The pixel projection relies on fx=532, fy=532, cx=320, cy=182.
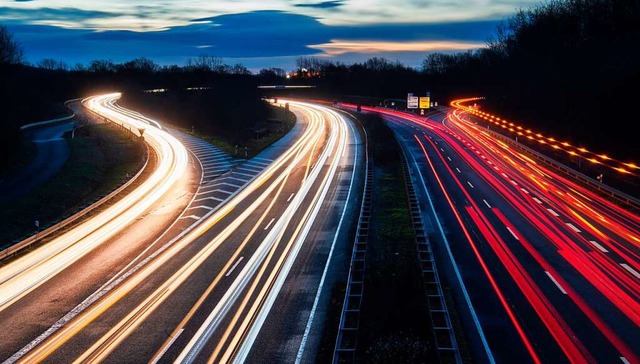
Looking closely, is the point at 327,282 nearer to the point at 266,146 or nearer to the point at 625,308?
the point at 625,308

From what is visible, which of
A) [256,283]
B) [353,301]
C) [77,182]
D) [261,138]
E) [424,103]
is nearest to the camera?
[353,301]

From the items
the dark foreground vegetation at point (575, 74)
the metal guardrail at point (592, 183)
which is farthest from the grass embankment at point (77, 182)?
the dark foreground vegetation at point (575, 74)

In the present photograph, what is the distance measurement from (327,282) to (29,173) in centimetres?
3370

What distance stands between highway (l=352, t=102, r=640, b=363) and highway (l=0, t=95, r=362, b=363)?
6.42 m

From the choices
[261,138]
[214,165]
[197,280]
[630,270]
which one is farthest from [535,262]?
[261,138]

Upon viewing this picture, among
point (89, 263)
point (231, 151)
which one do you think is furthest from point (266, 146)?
point (89, 263)

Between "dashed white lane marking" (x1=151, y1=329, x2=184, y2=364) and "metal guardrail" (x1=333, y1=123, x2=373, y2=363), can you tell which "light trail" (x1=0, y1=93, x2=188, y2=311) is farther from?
"metal guardrail" (x1=333, y1=123, x2=373, y2=363)

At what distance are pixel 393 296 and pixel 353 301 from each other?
5.29 ft

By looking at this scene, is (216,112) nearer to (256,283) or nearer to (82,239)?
(82,239)

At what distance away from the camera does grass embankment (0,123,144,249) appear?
1314 inches

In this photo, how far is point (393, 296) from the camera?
2100 cm

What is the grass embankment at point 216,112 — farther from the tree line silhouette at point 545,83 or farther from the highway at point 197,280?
the highway at point 197,280

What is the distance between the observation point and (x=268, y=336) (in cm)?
1786

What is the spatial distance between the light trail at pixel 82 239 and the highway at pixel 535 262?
57.4 feet
